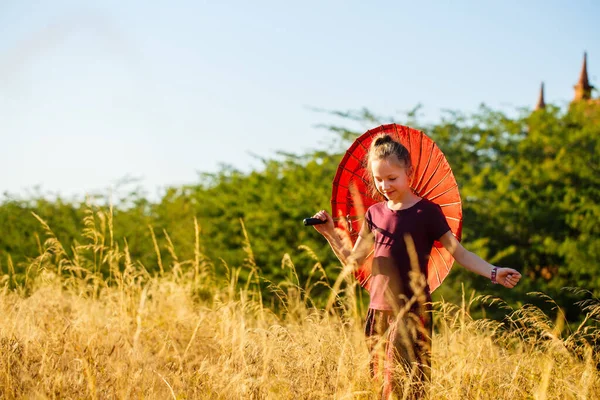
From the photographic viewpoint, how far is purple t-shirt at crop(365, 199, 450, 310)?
331 centimetres

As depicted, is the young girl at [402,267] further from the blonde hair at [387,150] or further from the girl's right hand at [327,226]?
the girl's right hand at [327,226]

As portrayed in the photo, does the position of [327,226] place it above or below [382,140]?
below

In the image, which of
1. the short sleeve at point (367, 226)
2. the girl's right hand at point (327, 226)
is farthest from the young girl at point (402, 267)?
the girl's right hand at point (327, 226)

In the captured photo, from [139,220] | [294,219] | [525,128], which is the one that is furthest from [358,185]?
[525,128]

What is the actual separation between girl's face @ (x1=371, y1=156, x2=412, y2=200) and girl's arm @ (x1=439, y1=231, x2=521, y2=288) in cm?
33

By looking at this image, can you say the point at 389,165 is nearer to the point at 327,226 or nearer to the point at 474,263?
the point at 327,226

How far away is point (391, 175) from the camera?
3.36m

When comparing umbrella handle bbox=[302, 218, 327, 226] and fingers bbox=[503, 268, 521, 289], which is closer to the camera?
fingers bbox=[503, 268, 521, 289]

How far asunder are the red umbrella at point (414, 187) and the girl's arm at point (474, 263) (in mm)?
206

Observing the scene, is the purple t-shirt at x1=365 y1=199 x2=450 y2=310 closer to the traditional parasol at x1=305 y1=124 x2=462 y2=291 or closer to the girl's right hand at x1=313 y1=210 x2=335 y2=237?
the traditional parasol at x1=305 y1=124 x2=462 y2=291

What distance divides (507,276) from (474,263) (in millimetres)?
182

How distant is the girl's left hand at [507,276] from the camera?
124 inches

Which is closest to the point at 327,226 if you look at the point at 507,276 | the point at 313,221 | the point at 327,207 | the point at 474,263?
the point at 313,221

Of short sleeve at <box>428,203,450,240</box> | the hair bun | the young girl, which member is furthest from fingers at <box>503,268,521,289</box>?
the hair bun
